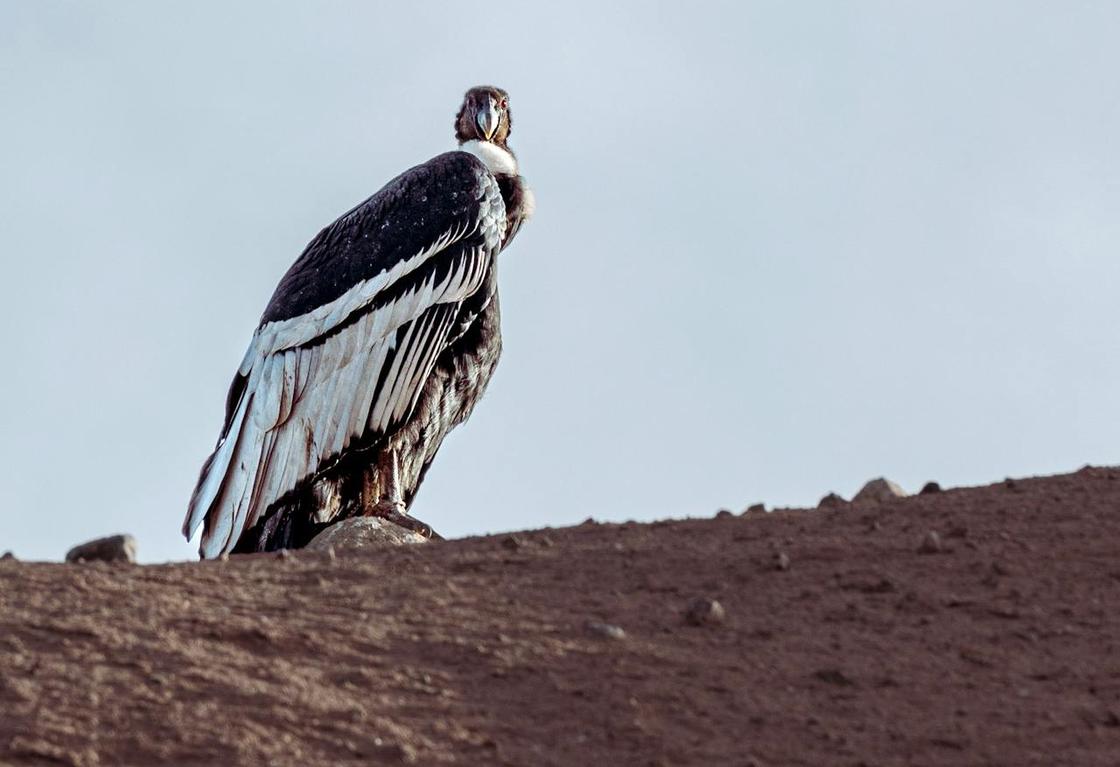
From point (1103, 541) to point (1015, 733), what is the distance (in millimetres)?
2024

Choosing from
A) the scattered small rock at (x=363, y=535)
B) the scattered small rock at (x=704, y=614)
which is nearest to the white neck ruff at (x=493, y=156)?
the scattered small rock at (x=363, y=535)

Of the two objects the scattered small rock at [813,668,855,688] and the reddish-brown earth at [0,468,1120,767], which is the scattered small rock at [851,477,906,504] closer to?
the reddish-brown earth at [0,468,1120,767]

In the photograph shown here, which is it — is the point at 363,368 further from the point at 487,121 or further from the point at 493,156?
the point at 487,121

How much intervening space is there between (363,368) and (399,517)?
980 mm

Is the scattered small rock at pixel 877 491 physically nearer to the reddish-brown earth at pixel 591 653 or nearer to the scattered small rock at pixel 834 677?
the reddish-brown earth at pixel 591 653

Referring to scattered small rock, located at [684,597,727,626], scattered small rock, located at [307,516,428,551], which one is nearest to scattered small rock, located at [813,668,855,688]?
scattered small rock, located at [684,597,727,626]

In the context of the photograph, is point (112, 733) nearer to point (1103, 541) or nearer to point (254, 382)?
point (1103, 541)

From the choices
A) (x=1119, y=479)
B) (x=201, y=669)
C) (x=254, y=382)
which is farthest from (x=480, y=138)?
(x=201, y=669)

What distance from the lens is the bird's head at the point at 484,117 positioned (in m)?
12.9

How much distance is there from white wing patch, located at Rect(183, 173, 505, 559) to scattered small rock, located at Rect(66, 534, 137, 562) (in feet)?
10.8

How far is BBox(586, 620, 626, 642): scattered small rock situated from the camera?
20.3ft

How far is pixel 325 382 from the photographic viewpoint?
11.4 m

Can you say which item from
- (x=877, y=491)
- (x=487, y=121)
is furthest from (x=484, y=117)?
(x=877, y=491)

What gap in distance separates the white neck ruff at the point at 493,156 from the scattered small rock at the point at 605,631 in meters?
6.62
